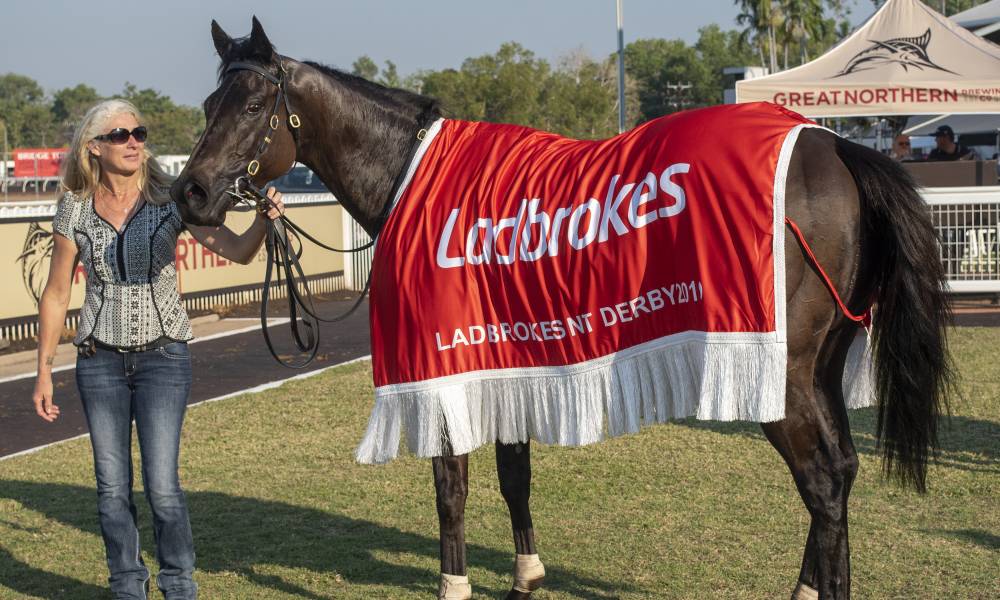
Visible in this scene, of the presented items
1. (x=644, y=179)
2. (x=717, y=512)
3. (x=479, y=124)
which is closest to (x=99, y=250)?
(x=479, y=124)

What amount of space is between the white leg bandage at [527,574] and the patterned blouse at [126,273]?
1.67m

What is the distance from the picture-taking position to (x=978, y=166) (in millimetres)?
13305

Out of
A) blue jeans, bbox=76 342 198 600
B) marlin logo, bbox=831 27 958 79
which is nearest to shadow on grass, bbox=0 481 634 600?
blue jeans, bbox=76 342 198 600

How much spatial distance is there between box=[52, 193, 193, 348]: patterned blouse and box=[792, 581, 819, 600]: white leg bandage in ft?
8.55

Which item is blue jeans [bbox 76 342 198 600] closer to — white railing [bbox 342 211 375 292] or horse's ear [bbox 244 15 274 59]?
horse's ear [bbox 244 15 274 59]

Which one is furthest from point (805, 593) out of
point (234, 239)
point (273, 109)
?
point (273, 109)

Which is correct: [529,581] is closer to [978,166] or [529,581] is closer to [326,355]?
[326,355]

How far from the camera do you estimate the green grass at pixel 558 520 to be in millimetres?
4863

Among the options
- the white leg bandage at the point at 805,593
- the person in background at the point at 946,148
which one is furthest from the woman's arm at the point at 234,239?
the person in background at the point at 946,148

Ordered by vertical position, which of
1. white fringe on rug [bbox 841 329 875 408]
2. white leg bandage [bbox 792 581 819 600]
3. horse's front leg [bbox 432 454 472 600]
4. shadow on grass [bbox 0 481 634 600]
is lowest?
shadow on grass [bbox 0 481 634 600]

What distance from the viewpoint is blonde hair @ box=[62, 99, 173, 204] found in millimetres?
4355

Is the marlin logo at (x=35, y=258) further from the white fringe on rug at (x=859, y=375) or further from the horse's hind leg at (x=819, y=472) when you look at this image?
the horse's hind leg at (x=819, y=472)

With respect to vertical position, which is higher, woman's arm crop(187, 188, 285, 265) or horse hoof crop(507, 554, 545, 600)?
woman's arm crop(187, 188, 285, 265)

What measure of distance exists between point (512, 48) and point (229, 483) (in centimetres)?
3717
